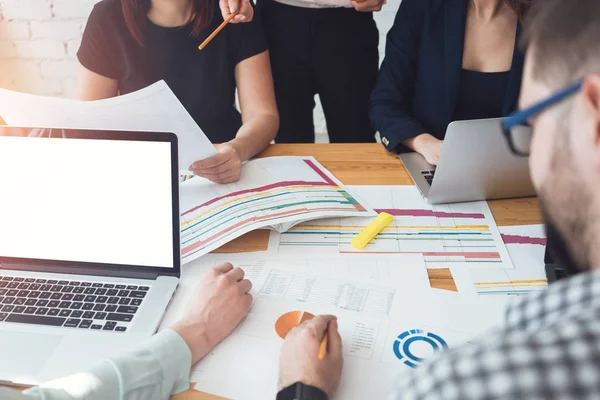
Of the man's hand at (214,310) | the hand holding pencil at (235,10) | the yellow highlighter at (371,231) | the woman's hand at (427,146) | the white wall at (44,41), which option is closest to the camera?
the man's hand at (214,310)

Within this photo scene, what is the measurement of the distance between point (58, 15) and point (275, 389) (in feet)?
7.63

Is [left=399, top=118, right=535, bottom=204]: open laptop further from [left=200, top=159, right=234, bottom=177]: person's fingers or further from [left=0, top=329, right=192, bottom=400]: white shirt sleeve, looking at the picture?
[left=0, top=329, right=192, bottom=400]: white shirt sleeve

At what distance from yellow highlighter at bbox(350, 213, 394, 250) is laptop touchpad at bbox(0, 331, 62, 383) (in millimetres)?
505

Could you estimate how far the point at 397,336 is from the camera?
75 cm

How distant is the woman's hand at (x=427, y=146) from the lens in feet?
3.91

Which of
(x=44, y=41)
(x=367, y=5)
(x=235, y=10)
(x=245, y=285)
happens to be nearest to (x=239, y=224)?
(x=245, y=285)

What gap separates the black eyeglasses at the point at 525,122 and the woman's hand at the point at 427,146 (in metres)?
0.57

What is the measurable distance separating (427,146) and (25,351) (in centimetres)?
90

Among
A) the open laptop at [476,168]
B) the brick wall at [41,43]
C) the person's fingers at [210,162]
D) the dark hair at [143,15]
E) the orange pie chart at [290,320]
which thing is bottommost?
the brick wall at [41,43]

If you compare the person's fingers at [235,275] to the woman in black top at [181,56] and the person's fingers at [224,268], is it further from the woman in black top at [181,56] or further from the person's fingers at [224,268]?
the woman in black top at [181,56]

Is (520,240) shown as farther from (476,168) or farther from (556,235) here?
(556,235)

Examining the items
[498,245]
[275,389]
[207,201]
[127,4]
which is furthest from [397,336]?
[127,4]

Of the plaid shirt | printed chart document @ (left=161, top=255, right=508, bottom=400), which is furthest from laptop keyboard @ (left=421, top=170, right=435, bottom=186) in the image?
the plaid shirt

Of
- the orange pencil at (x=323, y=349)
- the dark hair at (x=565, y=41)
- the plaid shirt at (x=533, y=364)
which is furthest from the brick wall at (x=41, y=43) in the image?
the plaid shirt at (x=533, y=364)
